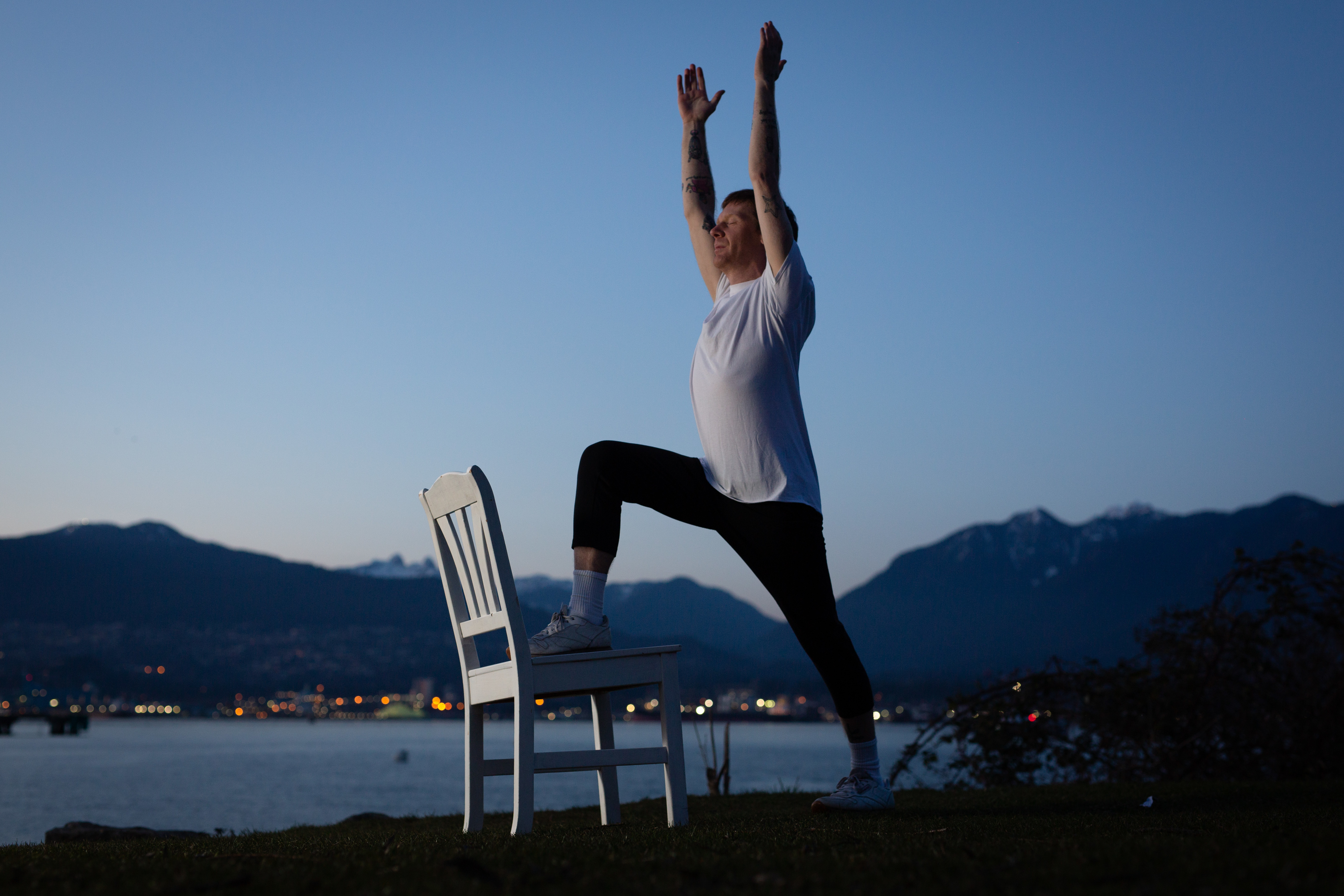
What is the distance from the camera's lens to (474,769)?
12.0ft

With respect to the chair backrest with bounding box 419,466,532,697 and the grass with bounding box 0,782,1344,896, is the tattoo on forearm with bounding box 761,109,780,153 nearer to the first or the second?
the chair backrest with bounding box 419,466,532,697

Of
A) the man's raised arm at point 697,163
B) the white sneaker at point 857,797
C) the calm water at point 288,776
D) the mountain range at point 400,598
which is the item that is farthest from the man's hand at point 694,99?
the mountain range at point 400,598

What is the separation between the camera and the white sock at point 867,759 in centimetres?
374

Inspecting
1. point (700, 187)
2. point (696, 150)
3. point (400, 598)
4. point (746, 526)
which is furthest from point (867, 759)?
point (400, 598)

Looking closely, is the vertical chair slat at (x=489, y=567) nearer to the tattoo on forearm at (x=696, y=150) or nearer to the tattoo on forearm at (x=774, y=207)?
the tattoo on forearm at (x=774, y=207)

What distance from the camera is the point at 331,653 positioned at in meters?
154

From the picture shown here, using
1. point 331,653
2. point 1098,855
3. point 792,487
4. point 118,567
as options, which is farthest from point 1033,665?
point 118,567

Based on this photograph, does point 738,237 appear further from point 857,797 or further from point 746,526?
point 857,797

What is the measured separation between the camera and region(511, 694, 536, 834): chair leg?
309cm

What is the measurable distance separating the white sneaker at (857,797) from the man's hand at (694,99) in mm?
2902

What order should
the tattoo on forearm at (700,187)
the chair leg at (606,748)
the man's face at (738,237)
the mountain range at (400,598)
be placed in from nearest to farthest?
1. the chair leg at (606,748)
2. the man's face at (738,237)
3. the tattoo on forearm at (700,187)
4. the mountain range at (400,598)

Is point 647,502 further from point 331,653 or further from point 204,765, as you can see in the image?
point 331,653

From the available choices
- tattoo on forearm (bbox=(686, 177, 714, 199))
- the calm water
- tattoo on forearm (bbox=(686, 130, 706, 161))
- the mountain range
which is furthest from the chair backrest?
the mountain range

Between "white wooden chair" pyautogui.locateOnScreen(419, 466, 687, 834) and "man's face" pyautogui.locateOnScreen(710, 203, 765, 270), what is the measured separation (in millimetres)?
1458
